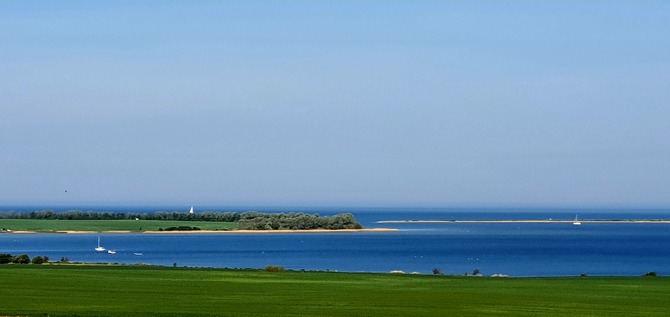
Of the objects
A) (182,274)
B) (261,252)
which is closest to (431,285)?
(182,274)

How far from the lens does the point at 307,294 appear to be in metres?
44.2

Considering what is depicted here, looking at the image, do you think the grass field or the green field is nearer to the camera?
the grass field

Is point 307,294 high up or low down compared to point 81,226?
down

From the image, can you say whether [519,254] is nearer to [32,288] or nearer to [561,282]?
[561,282]

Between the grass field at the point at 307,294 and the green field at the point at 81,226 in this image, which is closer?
the grass field at the point at 307,294

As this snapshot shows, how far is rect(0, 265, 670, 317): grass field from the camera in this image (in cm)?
3716

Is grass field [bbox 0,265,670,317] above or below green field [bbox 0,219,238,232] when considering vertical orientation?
below

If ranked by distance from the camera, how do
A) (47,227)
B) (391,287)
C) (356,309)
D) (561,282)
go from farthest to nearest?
(47,227), (561,282), (391,287), (356,309)

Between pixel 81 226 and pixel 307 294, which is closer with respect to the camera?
pixel 307 294

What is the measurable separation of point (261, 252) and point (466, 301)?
76.8 metres

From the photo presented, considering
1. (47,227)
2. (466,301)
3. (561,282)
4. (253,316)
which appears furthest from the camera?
(47,227)

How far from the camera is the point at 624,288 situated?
162 ft

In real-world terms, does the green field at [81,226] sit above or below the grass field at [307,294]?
above

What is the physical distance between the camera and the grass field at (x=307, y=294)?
37.2m
